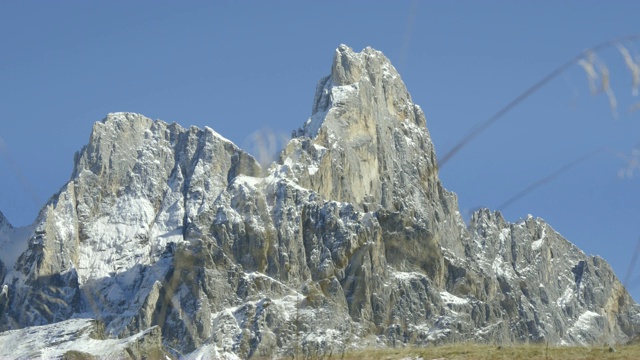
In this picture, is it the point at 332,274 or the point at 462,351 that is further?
the point at 332,274

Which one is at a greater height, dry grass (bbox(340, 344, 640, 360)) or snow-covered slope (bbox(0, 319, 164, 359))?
snow-covered slope (bbox(0, 319, 164, 359))

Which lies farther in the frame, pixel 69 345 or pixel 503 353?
pixel 69 345

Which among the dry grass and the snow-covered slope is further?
the snow-covered slope

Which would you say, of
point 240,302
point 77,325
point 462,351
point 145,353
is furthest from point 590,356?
point 240,302

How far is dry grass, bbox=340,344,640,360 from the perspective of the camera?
3544cm

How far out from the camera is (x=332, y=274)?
19700cm

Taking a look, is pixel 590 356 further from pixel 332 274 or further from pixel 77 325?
pixel 332 274

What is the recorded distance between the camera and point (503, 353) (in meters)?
36.5

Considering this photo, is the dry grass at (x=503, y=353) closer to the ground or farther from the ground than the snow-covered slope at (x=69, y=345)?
closer to the ground

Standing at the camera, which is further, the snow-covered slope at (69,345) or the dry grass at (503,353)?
the snow-covered slope at (69,345)

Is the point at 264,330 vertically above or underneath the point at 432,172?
above

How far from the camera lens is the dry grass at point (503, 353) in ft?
116

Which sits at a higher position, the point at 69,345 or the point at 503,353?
→ the point at 69,345

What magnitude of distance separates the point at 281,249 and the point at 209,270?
1084cm
